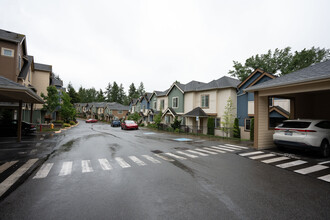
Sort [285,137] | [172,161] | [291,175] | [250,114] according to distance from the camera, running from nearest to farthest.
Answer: [291,175]
[172,161]
[285,137]
[250,114]

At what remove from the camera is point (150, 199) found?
3807 millimetres

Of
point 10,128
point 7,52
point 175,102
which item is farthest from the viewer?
point 175,102

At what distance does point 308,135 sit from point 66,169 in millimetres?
10332

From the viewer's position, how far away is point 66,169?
19.5ft

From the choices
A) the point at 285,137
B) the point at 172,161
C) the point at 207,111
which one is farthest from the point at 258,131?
the point at 207,111

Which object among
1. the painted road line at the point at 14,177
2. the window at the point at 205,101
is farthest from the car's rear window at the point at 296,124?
the window at the point at 205,101

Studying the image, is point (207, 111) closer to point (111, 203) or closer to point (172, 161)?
point (172, 161)

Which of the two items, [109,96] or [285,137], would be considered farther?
[109,96]

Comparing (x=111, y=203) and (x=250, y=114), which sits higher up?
(x=250, y=114)

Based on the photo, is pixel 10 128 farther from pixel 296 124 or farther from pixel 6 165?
pixel 296 124

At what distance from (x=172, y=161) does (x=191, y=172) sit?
1576 mm

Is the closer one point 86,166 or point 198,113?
point 86,166

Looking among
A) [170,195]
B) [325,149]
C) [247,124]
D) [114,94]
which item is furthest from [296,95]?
[114,94]

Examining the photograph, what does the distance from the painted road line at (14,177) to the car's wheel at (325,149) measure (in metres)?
12.0
